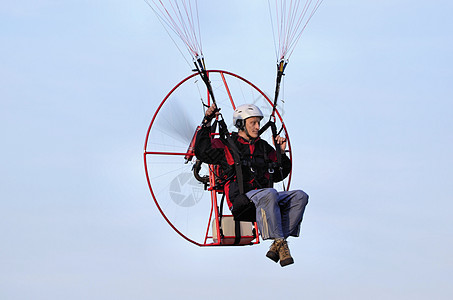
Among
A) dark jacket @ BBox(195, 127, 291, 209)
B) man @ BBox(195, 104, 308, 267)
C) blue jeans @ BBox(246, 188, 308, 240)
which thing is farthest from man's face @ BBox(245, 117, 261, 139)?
blue jeans @ BBox(246, 188, 308, 240)

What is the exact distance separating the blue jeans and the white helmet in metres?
1.02

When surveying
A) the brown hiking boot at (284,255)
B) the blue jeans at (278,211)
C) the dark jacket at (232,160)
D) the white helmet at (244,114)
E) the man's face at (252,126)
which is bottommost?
the brown hiking boot at (284,255)

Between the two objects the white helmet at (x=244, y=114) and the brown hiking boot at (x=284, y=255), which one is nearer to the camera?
the brown hiking boot at (x=284, y=255)

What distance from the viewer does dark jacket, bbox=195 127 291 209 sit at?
9664mm

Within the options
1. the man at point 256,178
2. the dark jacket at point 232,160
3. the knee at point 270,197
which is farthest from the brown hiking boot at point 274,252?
the dark jacket at point 232,160

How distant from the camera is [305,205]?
9469 mm

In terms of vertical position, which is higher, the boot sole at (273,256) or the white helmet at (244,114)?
the white helmet at (244,114)

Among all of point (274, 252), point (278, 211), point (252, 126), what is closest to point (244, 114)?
point (252, 126)

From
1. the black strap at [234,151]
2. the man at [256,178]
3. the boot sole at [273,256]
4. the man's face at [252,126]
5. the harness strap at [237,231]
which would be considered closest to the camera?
the boot sole at [273,256]

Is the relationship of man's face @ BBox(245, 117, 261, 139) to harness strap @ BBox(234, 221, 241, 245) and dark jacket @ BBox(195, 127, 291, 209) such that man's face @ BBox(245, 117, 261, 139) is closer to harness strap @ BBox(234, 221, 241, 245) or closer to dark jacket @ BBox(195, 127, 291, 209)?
dark jacket @ BBox(195, 127, 291, 209)

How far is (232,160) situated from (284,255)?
1.46 metres

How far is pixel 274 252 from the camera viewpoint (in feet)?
29.8

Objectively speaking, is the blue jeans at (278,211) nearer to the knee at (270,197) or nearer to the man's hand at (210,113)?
the knee at (270,197)

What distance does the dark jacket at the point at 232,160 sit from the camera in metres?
9.66
